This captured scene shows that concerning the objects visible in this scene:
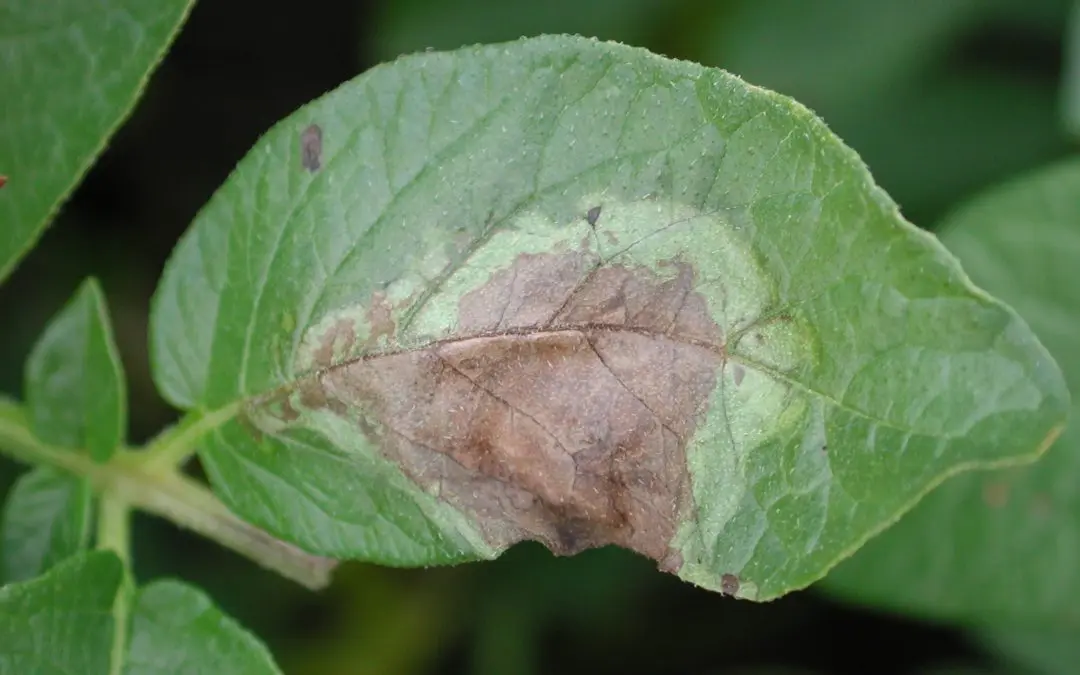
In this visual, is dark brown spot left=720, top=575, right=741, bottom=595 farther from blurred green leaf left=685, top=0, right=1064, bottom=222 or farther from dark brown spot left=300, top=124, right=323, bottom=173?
blurred green leaf left=685, top=0, right=1064, bottom=222

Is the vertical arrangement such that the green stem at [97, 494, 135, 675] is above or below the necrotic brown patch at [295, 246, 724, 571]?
below

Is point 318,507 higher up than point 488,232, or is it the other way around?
point 488,232

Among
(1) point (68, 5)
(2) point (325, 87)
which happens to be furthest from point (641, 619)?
(1) point (68, 5)

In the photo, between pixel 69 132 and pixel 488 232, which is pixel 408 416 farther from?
pixel 69 132

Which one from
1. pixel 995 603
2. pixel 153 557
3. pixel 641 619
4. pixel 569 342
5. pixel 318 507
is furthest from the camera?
pixel 641 619

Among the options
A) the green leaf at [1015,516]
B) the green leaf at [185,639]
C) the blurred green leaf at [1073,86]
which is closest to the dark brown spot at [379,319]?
the green leaf at [185,639]

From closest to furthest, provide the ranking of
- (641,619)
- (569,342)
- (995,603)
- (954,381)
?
(954,381)
(569,342)
(995,603)
(641,619)

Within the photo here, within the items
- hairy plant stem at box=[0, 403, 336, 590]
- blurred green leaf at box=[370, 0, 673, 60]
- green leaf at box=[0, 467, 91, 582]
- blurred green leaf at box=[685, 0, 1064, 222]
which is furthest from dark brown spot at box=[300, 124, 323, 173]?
blurred green leaf at box=[685, 0, 1064, 222]
